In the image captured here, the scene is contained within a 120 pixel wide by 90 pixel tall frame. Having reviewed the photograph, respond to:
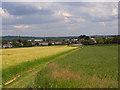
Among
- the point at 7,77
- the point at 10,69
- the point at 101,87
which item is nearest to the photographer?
the point at 101,87

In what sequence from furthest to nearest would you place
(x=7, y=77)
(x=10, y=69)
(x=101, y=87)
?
(x=10, y=69) < (x=7, y=77) < (x=101, y=87)

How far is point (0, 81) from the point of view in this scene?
14484 millimetres

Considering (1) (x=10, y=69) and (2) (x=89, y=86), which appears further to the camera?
(1) (x=10, y=69)

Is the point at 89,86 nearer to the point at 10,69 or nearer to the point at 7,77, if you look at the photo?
the point at 7,77

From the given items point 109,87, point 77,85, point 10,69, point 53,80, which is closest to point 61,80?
point 53,80

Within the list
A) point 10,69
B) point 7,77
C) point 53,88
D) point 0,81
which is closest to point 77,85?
point 53,88

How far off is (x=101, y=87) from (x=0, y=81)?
28.2 feet

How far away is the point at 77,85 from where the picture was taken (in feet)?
34.2

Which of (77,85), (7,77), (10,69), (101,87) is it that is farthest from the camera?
(10,69)

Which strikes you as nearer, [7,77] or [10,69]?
[7,77]

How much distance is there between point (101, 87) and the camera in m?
9.68

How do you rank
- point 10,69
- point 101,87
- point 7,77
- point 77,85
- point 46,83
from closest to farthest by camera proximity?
1. point 101,87
2. point 77,85
3. point 46,83
4. point 7,77
5. point 10,69

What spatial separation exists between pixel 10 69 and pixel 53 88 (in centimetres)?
964

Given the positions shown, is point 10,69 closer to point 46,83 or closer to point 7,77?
point 7,77
